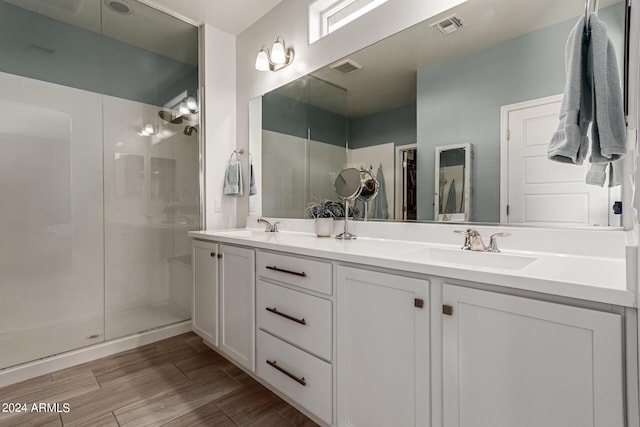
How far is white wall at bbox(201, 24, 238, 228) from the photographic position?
2.66 m

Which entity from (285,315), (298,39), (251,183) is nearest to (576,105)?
(285,315)

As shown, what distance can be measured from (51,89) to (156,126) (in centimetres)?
66

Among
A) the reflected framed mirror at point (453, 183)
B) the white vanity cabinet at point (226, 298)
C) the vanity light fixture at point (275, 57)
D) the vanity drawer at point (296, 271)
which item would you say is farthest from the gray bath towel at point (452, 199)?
the vanity light fixture at point (275, 57)

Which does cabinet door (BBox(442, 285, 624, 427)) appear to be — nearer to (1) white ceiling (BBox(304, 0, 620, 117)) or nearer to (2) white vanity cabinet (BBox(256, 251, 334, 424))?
(2) white vanity cabinet (BBox(256, 251, 334, 424))

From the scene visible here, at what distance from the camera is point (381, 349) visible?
110cm

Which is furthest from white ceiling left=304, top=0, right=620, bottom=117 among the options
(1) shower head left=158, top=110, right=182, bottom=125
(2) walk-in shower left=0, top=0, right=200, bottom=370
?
(2) walk-in shower left=0, top=0, right=200, bottom=370

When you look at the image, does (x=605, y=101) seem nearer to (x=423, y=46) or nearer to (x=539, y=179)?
(x=539, y=179)

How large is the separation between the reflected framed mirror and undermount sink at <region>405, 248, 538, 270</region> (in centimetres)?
20

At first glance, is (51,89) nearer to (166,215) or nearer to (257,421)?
(166,215)

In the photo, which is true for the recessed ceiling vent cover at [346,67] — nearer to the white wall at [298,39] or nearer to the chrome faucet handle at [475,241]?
the white wall at [298,39]

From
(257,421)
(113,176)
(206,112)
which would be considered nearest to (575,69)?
(257,421)

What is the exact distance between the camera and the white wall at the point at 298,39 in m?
1.62

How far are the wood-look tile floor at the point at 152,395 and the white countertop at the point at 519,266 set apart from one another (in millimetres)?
842

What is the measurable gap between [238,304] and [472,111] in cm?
160
